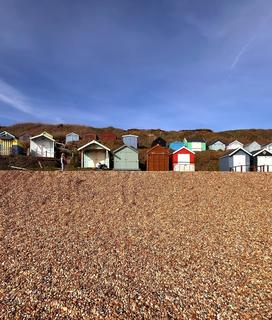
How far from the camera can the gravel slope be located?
6.34 metres

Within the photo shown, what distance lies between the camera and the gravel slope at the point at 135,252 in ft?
20.8

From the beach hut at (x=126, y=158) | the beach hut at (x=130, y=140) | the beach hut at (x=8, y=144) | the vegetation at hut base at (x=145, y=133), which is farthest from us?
the vegetation at hut base at (x=145, y=133)

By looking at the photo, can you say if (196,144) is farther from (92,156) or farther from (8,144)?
(8,144)

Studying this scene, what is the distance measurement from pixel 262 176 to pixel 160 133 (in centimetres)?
7413

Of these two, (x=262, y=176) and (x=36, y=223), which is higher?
(x=262, y=176)

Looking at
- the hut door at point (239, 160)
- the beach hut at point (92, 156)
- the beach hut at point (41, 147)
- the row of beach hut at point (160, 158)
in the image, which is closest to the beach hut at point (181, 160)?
the row of beach hut at point (160, 158)

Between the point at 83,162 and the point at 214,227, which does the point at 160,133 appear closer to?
the point at 83,162

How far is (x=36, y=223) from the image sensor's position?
1212 cm

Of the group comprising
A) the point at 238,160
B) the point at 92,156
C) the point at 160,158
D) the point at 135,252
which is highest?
the point at 92,156

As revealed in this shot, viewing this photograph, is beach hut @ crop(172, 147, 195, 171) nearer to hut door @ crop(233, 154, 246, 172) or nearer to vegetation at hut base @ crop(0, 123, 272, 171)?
hut door @ crop(233, 154, 246, 172)

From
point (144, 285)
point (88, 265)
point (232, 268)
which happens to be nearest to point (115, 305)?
point (144, 285)

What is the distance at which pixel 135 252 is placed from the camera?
9281 millimetres

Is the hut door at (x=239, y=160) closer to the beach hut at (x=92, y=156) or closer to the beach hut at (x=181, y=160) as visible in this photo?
the beach hut at (x=181, y=160)

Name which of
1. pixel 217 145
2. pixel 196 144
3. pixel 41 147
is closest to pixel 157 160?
pixel 41 147
